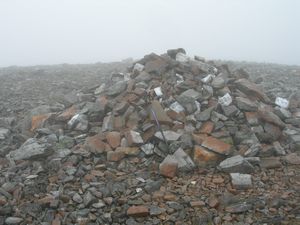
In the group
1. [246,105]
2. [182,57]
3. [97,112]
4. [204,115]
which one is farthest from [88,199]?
[182,57]

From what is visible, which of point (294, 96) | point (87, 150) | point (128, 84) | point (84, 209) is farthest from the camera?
point (294, 96)

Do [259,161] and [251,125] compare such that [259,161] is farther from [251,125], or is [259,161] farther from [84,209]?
[84,209]

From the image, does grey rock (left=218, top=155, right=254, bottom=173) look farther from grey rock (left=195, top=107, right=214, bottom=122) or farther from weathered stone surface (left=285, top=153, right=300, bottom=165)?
grey rock (left=195, top=107, right=214, bottom=122)

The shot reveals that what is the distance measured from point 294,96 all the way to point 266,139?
9.99ft

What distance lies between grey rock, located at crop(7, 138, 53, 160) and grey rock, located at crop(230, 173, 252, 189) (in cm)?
357

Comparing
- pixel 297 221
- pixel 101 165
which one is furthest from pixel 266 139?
pixel 101 165

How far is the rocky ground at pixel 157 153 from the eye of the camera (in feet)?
17.8

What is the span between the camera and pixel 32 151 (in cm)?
684

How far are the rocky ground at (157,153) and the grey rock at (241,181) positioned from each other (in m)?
0.02

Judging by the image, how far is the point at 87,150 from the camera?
22.9 ft

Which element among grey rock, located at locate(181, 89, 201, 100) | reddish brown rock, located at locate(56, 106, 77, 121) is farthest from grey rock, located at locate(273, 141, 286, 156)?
reddish brown rock, located at locate(56, 106, 77, 121)

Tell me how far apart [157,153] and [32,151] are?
2.48 metres

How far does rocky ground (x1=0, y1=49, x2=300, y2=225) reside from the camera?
5.43 metres

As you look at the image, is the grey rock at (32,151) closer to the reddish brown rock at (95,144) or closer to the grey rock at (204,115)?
the reddish brown rock at (95,144)
